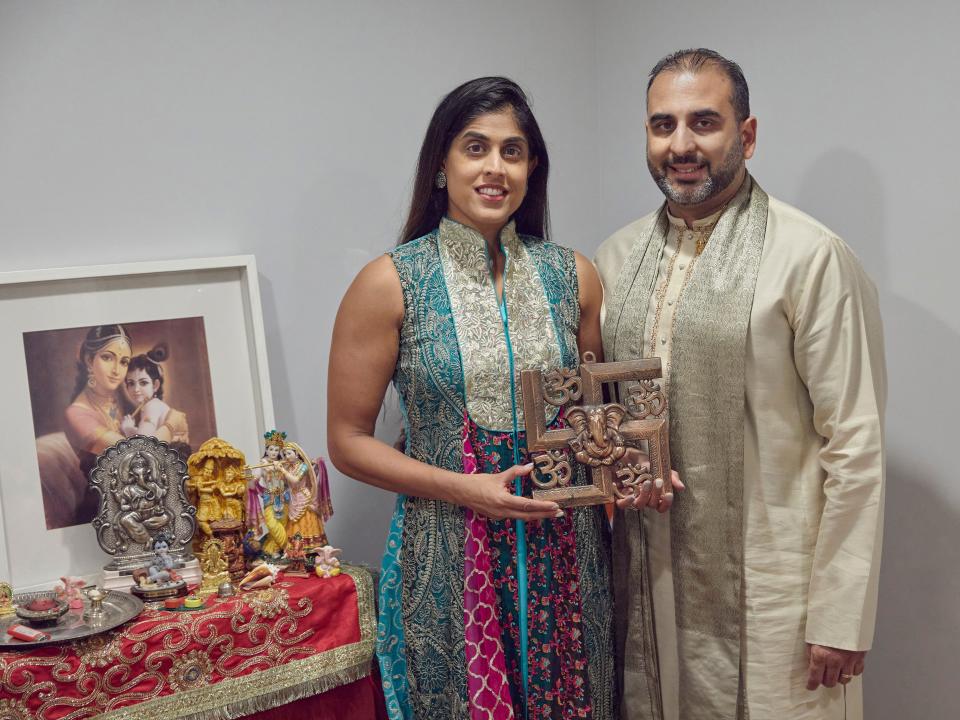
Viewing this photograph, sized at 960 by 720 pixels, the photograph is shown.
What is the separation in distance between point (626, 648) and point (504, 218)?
0.96 meters

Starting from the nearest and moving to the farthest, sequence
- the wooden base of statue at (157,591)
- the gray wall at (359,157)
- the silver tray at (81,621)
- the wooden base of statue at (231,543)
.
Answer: the silver tray at (81,621) → the wooden base of statue at (157,591) → the wooden base of statue at (231,543) → the gray wall at (359,157)

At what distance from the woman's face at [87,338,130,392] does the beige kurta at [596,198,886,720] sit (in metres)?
1.21

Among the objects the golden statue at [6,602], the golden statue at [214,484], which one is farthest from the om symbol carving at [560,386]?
the golden statue at [6,602]

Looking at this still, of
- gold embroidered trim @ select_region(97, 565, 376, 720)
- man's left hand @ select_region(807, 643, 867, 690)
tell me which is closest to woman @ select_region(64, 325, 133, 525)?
gold embroidered trim @ select_region(97, 565, 376, 720)

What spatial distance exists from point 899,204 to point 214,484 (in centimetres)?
171

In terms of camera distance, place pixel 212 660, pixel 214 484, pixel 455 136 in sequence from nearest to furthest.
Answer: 1. pixel 212 660
2. pixel 455 136
3. pixel 214 484

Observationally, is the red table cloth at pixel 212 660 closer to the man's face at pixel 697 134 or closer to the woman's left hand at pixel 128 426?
the woman's left hand at pixel 128 426

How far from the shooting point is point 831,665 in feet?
6.47

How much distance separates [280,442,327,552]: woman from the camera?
7.29 ft

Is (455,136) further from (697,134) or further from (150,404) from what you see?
(150,404)

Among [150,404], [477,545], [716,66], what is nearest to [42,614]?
[150,404]

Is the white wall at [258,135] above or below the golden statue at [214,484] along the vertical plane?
above

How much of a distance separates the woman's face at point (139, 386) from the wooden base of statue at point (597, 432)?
93 cm

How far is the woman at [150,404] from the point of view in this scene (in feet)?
7.50
